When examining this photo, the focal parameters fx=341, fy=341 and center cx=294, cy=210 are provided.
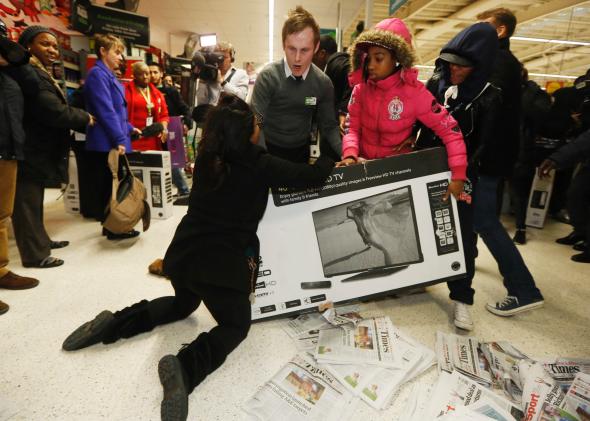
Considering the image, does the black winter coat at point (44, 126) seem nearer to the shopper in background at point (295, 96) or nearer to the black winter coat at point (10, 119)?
the black winter coat at point (10, 119)

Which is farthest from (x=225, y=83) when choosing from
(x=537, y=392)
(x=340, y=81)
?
(x=537, y=392)

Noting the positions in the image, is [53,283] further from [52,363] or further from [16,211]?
[52,363]

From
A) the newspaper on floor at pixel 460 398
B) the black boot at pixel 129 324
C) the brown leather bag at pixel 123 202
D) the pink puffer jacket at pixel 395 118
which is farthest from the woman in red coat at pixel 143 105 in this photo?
the newspaper on floor at pixel 460 398

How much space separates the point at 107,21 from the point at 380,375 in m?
5.37

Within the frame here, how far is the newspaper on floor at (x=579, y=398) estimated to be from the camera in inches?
42.9

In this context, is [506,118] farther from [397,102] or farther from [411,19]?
[411,19]

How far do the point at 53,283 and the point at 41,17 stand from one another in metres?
4.05

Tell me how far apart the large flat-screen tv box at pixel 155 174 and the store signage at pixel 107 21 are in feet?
8.20

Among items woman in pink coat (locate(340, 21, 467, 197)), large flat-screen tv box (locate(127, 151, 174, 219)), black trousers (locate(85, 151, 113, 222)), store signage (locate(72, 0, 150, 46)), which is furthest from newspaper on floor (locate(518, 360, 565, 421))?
store signage (locate(72, 0, 150, 46))

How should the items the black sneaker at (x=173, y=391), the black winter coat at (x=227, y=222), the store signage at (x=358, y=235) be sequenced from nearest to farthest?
the black sneaker at (x=173, y=391), the black winter coat at (x=227, y=222), the store signage at (x=358, y=235)

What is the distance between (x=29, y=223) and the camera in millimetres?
2145

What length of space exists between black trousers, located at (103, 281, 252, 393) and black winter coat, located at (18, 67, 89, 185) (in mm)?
1252

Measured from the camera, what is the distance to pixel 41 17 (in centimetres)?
429

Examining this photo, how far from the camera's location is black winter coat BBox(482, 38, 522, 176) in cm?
162
